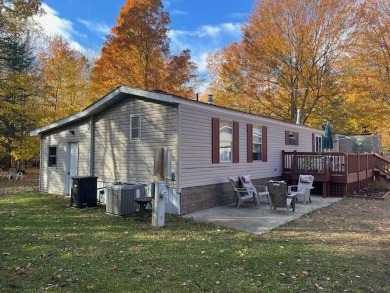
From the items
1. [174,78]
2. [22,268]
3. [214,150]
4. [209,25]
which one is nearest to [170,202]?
[214,150]

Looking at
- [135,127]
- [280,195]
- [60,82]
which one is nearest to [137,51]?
[60,82]

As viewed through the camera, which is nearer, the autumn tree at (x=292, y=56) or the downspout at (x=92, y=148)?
the downspout at (x=92, y=148)

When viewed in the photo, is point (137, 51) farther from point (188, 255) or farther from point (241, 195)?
point (188, 255)

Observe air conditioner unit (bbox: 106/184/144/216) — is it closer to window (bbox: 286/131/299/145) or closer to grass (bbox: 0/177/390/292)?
grass (bbox: 0/177/390/292)

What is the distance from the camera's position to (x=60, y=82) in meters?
20.7

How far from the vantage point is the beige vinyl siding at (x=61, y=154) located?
11805 millimetres

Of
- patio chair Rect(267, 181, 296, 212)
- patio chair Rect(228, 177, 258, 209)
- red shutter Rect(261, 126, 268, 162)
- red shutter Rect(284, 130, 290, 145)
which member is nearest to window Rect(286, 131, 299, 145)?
red shutter Rect(284, 130, 290, 145)

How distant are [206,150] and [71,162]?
6013 mm

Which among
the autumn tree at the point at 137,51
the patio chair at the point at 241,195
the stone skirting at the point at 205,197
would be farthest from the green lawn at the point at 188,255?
the autumn tree at the point at 137,51

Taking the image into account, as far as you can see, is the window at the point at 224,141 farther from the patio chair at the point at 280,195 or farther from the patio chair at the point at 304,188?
the patio chair at the point at 304,188

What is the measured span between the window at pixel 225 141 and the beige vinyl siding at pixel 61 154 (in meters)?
5.03

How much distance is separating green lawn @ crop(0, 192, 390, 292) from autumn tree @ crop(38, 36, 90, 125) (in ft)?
43.4

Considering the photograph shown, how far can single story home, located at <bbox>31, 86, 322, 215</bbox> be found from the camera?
8734 mm

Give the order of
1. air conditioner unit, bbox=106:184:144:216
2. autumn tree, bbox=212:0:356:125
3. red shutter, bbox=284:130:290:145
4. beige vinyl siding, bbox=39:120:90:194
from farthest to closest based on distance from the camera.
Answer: autumn tree, bbox=212:0:356:125
red shutter, bbox=284:130:290:145
beige vinyl siding, bbox=39:120:90:194
air conditioner unit, bbox=106:184:144:216
